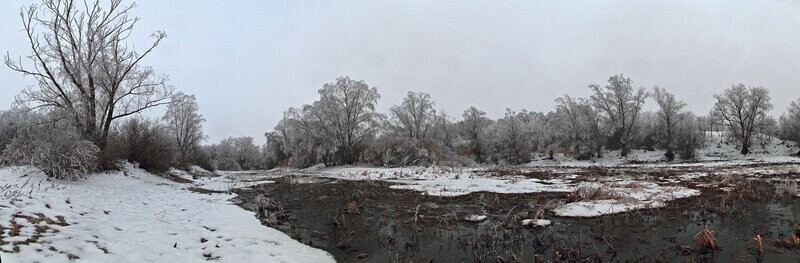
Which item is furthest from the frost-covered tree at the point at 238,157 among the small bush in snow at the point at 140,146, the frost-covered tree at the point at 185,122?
the small bush in snow at the point at 140,146

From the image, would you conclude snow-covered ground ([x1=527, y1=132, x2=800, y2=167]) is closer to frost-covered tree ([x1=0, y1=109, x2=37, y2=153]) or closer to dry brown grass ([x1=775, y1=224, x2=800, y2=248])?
dry brown grass ([x1=775, y1=224, x2=800, y2=248])

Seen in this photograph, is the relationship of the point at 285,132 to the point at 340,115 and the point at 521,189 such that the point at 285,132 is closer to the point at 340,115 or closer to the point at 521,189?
A: the point at 340,115

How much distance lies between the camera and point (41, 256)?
5.12 metres

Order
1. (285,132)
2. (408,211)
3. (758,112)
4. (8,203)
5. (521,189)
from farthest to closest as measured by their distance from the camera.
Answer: (285,132) → (758,112) → (521,189) → (408,211) → (8,203)

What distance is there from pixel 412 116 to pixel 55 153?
53201 mm

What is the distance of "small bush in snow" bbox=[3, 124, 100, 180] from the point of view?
39.8 feet

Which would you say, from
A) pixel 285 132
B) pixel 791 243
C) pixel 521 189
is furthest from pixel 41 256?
pixel 285 132

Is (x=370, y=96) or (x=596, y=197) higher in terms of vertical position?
(x=370, y=96)

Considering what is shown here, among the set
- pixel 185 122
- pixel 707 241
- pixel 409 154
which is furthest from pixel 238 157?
pixel 707 241

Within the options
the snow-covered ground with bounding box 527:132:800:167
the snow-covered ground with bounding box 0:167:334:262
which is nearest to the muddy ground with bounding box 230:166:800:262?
the snow-covered ground with bounding box 0:167:334:262

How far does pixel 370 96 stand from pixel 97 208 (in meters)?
42.2

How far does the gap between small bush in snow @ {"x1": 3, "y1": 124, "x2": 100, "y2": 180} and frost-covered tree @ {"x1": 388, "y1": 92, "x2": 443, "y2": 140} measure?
49813mm

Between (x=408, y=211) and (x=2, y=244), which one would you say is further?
(x=408, y=211)

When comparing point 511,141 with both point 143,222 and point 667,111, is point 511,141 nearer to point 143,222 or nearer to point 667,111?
point 667,111
